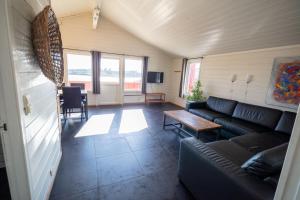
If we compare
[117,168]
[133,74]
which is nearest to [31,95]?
[117,168]

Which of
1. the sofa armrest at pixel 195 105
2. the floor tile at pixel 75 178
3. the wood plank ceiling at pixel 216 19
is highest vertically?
the wood plank ceiling at pixel 216 19

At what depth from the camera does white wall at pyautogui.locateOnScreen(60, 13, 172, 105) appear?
477 cm

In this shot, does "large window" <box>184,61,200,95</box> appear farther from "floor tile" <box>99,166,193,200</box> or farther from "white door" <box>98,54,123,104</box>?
"floor tile" <box>99,166,193,200</box>

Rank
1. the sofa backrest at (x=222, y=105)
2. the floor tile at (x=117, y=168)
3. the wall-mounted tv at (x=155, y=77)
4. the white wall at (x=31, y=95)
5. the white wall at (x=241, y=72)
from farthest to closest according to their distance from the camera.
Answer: the wall-mounted tv at (x=155, y=77), the sofa backrest at (x=222, y=105), the white wall at (x=241, y=72), the floor tile at (x=117, y=168), the white wall at (x=31, y=95)

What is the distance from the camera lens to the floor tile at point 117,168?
186cm

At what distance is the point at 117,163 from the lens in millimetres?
2170

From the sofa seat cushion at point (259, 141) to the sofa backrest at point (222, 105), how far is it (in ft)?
3.91

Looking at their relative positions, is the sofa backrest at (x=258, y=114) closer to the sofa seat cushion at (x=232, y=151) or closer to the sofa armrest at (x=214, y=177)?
the sofa seat cushion at (x=232, y=151)

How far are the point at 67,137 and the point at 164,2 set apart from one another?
10.9 feet

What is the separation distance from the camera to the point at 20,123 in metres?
1.01

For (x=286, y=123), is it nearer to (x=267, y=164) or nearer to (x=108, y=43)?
(x=267, y=164)

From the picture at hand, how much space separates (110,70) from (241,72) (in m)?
4.38

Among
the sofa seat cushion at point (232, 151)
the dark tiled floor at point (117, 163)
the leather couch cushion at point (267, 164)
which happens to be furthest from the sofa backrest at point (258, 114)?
the leather couch cushion at point (267, 164)

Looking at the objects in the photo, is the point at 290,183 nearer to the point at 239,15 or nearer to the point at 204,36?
the point at 239,15
